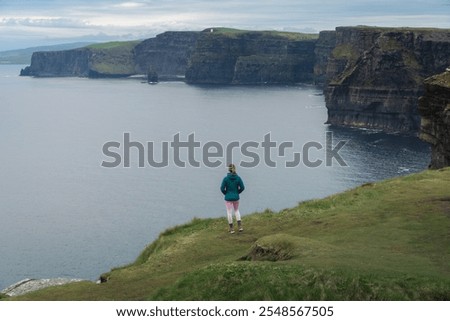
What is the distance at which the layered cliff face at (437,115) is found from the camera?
2142 inches

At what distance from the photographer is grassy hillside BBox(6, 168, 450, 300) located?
20312 millimetres

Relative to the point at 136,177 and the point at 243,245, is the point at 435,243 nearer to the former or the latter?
the point at 243,245

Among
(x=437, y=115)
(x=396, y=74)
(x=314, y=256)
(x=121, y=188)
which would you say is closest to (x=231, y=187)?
(x=314, y=256)

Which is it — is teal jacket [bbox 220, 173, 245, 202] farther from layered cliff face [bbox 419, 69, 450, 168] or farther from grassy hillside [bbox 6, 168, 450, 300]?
layered cliff face [bbox 419, 69, 450, 168]

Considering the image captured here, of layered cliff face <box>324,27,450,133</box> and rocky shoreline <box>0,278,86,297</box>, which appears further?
layered cliff face <box>324,27,450,133</box>

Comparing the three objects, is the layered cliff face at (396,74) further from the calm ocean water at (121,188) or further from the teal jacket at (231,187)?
the teal jacket at (231,187)

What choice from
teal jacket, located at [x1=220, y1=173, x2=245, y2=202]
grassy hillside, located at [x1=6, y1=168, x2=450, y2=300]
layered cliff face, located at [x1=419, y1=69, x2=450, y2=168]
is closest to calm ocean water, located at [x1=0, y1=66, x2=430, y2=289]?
layered cliff face, located at [x1=419, y1=69, x2=450, y2=168]

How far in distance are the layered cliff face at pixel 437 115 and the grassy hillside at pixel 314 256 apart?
59.5ft

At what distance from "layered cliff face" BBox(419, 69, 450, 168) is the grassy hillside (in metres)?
18.2

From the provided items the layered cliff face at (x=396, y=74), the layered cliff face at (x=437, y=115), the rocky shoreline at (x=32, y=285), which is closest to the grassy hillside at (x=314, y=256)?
the rocky shoreline at (x=32, y=285)

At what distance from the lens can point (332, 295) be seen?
19.8 metres

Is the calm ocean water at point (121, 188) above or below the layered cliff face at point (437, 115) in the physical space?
below
